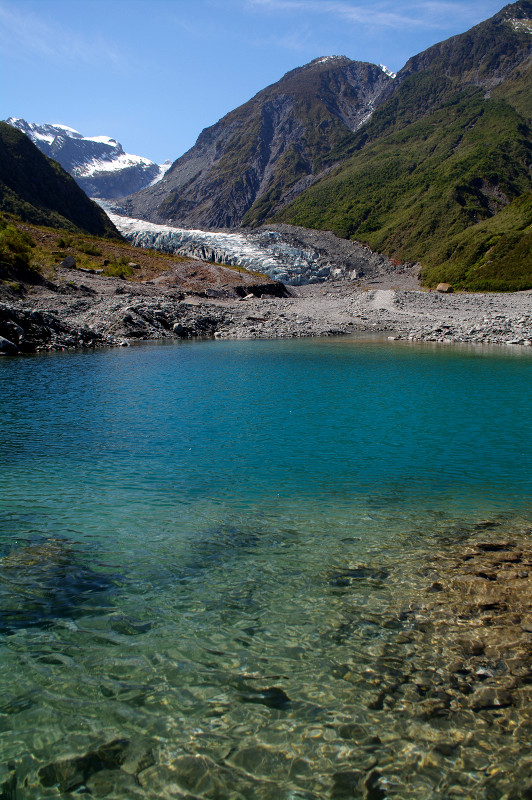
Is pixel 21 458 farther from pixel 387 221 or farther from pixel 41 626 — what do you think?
→ pixel 387 221

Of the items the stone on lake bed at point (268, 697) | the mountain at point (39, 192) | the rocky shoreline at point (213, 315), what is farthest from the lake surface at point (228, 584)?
the mountain at point (39, 192)

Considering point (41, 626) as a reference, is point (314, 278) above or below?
above

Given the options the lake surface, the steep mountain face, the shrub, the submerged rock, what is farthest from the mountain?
the submerged rock

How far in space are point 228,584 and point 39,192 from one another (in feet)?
399

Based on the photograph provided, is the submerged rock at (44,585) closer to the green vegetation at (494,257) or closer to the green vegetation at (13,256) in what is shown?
the green vegetation at (13,256)

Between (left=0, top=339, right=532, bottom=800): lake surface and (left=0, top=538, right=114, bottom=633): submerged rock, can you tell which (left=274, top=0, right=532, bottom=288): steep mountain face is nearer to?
(left=0, top=339, right=532, bottom=800): lake surface

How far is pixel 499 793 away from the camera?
448 centimetres

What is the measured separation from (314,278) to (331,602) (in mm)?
105838

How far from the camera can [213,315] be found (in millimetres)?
55375

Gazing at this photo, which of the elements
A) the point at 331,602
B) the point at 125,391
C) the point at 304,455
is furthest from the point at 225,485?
the point at 125,391

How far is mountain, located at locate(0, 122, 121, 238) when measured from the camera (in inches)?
3915

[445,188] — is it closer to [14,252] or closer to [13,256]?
[14,252]

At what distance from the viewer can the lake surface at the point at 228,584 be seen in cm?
485

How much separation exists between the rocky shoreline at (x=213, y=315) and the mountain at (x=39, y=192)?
47.6 metres
